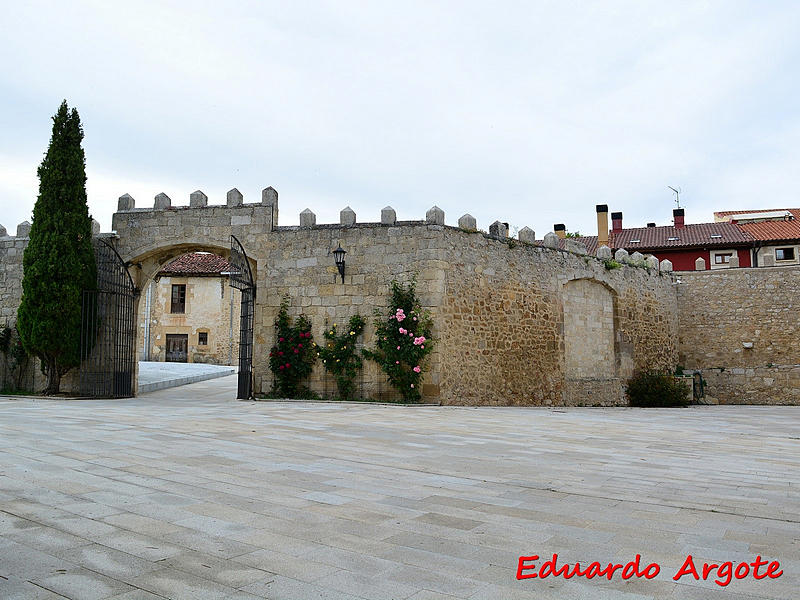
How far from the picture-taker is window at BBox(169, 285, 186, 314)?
32.6m

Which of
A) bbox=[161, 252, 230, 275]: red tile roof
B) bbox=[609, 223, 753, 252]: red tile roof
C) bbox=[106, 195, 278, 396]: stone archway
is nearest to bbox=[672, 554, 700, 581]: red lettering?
bbox=[106, 195, 278, 396]: stone archway

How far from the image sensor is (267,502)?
162 inches

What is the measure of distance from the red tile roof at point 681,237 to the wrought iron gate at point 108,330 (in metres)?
25.7

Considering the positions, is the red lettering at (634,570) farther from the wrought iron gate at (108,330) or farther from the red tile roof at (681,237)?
the red tile roof at (681,237)

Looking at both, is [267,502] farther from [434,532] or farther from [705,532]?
[705,532]

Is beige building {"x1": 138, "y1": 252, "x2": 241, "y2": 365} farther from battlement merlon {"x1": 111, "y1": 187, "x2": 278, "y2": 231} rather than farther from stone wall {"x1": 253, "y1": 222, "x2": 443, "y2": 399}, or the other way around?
stone wall {"x1": 253, "y1": 222, "x2": 443, "y2": 399}

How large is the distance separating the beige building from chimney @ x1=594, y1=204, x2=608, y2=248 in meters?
19.3

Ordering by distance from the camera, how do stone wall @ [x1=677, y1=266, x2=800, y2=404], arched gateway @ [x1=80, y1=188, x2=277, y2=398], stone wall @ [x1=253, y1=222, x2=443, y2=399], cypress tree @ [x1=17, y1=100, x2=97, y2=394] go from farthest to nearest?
stone wall @ [x1=677, y1=266, x2=800, y2=404] → arched gateway @ [x1=80, y1=188, x2=277, y2=398] → cypress tree @ [x1=17, y1=100, x2=97, y2=394] → stone wall @ [x1=253, y1=222, x2=443, y2=399]

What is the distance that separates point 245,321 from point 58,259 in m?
4.27

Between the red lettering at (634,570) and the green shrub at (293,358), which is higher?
the green shrub at (293,358)

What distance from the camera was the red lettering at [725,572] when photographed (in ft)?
9.12

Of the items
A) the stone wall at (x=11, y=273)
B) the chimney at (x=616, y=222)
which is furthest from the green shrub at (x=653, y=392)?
the chimney at (x=616, y=222)

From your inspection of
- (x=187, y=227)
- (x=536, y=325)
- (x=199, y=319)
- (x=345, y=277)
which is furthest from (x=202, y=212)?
(x=199, y=319)

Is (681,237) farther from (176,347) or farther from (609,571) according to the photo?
(609,571)
